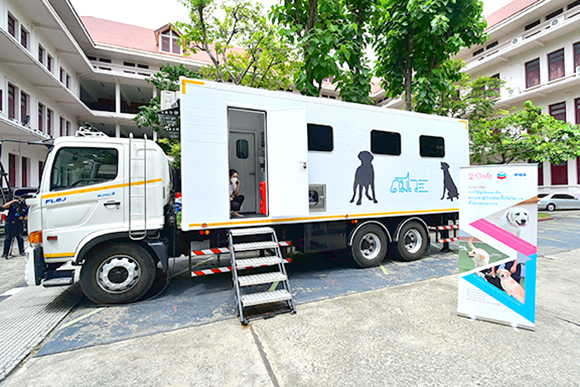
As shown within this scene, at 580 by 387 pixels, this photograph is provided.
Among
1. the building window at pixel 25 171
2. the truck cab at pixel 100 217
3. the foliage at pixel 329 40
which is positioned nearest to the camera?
the truck cab at pixel 100 217

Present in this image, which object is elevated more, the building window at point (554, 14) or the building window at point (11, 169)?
the building window at point (554, 14)

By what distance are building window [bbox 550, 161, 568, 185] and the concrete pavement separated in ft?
76.3

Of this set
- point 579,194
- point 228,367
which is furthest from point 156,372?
point 579,194

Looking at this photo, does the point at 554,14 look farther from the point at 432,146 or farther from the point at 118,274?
the point at 118,274

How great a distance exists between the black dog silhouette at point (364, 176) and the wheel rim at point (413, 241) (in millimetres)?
1619

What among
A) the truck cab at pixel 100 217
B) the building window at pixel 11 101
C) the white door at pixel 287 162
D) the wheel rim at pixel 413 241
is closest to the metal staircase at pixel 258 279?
the white door at pixel 287 162

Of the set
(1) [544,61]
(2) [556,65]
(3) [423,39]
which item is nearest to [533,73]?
(1) [544,61]

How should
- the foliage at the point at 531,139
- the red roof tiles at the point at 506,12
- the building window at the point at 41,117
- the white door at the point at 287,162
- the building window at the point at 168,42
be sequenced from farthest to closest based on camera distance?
the building window at the point at 168,42 < the red roof tiles at the point at 506,12 < the building window at the point at 41,117 < the foliage at the point at 531,139 < the white door at the point at 287,162

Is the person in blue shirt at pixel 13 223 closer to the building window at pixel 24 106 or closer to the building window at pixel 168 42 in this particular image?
the building window at pixel 24 106

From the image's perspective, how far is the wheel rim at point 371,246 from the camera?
623cm

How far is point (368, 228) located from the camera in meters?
6.06

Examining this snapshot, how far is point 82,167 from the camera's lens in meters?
4.41

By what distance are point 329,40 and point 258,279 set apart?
6.41 m

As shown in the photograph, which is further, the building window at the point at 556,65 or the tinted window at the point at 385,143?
the building window at the point at 556,65
